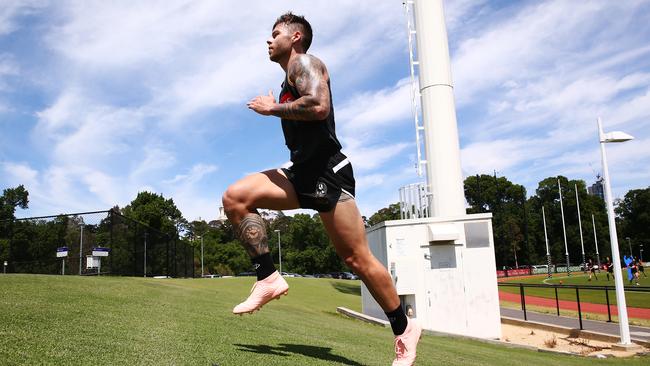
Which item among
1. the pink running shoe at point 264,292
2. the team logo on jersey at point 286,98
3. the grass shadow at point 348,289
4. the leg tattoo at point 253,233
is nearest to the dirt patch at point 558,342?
the pink running shoe at point 264,292

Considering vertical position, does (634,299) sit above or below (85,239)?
below

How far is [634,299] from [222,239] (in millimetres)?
69224

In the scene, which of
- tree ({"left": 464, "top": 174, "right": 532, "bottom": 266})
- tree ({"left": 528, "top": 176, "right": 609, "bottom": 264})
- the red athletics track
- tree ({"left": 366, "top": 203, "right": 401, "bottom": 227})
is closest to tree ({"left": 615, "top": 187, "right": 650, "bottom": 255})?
tree ({"left": 528, "top": 176, "right": 609, "bottom": 264})

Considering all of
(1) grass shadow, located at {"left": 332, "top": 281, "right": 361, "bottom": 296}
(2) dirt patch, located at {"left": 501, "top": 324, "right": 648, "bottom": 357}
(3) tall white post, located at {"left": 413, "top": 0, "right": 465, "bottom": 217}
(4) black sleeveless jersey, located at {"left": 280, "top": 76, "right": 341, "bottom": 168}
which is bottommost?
(2) dirt patch, located at {"left": 501, "top": 324, "right": 648, "bottom": 357}

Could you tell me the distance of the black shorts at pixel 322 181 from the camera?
10.2 feet

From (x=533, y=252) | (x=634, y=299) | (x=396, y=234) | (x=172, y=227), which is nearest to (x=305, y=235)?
(x=172, y=227)

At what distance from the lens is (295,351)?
365 centimetres

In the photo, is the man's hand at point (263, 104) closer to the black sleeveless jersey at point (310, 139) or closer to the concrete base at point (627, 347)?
the black sleeveless jersey at point (310, 139)

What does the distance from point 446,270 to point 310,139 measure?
12566 millimetres

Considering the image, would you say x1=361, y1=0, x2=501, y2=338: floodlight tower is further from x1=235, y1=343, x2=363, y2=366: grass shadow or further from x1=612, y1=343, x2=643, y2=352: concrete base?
x1=235, y1=343, x2=363, y2=366: grass shadow

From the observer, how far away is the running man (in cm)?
309

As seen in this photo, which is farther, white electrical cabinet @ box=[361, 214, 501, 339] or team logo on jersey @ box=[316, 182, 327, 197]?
white electrical cabinet @ box=[361, 214, 501, 339]

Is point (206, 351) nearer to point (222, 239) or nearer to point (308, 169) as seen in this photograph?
point (308, 169)

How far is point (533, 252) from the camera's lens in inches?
3206
